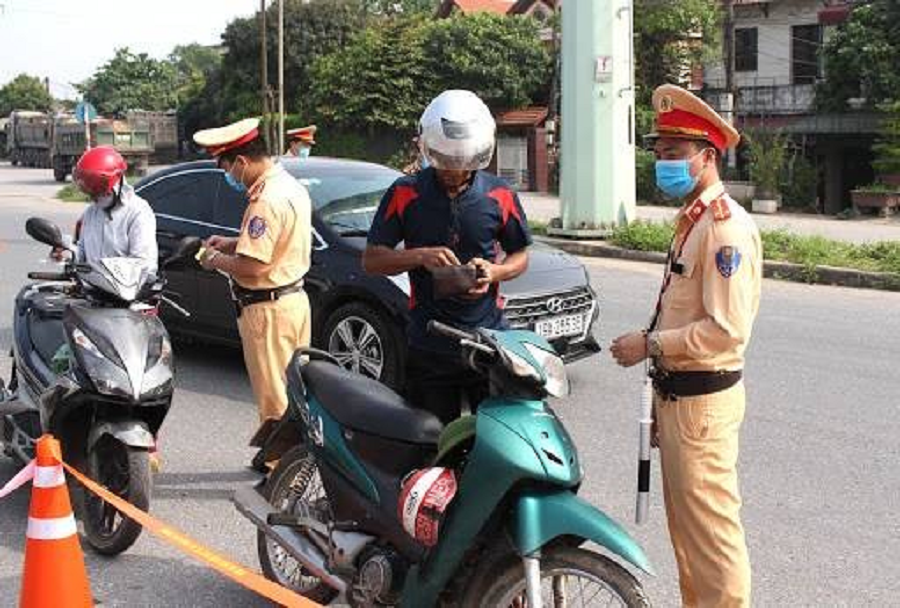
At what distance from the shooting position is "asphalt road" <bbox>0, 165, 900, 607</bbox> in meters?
4.47

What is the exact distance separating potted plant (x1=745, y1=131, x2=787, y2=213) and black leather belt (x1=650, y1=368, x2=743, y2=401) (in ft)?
75.3

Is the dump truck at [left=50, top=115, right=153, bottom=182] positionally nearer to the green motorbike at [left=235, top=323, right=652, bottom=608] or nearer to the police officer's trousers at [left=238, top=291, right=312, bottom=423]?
the police officer's trousers at [left=238, top=291, right=312, bottom=423]

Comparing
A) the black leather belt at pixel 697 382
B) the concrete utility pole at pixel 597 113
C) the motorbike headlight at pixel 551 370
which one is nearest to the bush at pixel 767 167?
the concrete utility pole at pixel 597 113

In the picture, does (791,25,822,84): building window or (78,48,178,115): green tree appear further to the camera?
(78,48,178,115): green tree

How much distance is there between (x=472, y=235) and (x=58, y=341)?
85.4 inches

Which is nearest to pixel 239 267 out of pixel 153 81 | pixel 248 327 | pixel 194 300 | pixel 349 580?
pixel 248 327

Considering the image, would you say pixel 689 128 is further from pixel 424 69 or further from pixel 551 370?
pixel 424 69

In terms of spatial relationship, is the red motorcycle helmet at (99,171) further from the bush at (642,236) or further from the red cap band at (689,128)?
the bush at (642,236)

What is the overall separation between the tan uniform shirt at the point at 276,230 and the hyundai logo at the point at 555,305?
2269 millimetres

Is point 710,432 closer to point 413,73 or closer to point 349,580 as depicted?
point 349,580

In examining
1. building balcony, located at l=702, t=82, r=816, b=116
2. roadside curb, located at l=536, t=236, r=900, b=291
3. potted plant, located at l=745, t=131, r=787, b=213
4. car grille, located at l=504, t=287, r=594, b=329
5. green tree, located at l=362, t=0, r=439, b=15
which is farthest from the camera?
green tree, located at l=362, t=0, r=439, b=15

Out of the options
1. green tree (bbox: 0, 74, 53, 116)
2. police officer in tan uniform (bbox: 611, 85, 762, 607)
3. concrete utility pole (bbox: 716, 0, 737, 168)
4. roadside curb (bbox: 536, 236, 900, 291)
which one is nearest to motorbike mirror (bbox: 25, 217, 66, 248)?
police officer in tan uniform (bbox: 611, 85, 762, 607)

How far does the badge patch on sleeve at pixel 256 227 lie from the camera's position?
5.08 metres

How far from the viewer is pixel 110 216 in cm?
549
